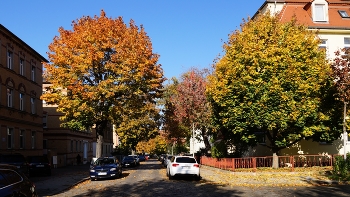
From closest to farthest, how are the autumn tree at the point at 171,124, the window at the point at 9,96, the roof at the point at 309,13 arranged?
the roof at the point at 309,13, the window at the point at 9,96, the autumn tree at the point at 171,124

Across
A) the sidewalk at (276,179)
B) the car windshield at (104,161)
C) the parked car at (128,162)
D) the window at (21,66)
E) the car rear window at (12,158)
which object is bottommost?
the parked car at (128,162)

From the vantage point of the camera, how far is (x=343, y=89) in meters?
20.2

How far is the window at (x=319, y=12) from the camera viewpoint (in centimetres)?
3288

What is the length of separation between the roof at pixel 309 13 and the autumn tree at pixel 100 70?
36.2ft

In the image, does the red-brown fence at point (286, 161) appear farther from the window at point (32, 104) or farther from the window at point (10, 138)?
the window at point (32, 104)

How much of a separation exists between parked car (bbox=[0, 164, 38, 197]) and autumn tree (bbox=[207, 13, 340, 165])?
16.3m

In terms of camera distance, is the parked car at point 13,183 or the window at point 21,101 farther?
the window at point 21,101

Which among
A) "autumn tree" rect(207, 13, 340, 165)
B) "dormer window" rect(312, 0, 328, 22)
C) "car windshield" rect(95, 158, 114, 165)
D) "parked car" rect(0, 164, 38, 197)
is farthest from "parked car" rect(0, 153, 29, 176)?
"dormer window" rect(312, 0, 328, 22)

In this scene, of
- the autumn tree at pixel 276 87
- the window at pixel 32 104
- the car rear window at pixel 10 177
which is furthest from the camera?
the window at pixel 32 104

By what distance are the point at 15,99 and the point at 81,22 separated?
28.3 ft

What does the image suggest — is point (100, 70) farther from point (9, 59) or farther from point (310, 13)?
point (310, 13)

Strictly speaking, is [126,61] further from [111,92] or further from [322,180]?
[322,180]

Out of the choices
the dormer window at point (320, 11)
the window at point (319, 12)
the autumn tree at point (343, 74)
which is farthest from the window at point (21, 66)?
the autumn tree at point (343, 74)

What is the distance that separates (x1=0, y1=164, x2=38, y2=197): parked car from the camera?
8.67 metres
